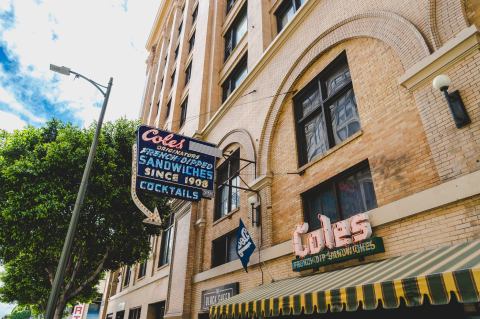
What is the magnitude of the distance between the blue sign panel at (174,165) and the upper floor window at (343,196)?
3.25 meters

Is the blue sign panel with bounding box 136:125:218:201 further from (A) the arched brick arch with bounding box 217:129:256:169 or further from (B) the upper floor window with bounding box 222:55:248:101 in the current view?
(B) the upper floor window with bounding box 222:55:248:101

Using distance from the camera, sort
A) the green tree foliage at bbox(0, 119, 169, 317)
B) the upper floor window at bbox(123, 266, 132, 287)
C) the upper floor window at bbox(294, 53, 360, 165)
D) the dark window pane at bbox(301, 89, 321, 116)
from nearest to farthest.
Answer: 1. the upper floor window at bbox(294, 53, 360, 165)
2. the dark window pane at bbox(301, 89, 321, 116)
3. the green tree foliage at bbox(0, 119, 169, 317)
4. the upper floor window at bbox(123, 266, 132, 287)

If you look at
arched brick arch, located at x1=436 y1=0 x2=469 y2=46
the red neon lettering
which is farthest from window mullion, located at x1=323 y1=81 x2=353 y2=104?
the red neon lettering

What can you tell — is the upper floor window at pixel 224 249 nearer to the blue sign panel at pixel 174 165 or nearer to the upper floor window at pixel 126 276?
the blue sign panel at pixel 174 165

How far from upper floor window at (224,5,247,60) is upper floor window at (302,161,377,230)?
11.2 m

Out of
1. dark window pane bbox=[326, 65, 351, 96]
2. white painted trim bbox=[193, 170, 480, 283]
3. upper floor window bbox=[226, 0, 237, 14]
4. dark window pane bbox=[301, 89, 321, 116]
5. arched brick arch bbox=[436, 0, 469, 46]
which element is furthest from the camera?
upper floor window bbox=[226, 0, 237, 14]

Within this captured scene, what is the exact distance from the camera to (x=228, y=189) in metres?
13.5

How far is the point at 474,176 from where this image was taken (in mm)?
4715

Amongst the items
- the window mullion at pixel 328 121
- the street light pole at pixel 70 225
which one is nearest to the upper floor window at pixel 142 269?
the street light pole at pixel 70 225

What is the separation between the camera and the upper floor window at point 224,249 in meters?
12.0

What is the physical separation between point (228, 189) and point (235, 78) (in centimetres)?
637

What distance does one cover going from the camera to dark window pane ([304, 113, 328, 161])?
885 centimetres

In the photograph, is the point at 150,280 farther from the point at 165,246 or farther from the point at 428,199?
the point at 428,199

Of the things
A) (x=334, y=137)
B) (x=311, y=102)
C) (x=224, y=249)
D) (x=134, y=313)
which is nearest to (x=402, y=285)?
(x=334, y=137)
